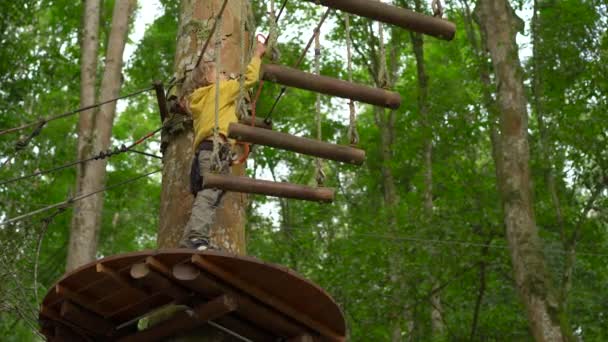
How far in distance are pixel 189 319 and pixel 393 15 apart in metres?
1.91

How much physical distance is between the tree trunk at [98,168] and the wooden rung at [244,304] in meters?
5.19

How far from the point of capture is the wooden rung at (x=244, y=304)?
4.67 m

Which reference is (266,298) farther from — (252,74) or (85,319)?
(252,74)

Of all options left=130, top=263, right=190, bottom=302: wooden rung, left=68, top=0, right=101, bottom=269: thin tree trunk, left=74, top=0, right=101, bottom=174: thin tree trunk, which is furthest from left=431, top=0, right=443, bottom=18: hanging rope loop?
left=74, top=0, right=101, bottom=174: thin tree trunk

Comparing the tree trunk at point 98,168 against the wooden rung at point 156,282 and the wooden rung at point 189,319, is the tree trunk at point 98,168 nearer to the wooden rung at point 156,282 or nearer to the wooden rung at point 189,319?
the wooden rung at point 189,319

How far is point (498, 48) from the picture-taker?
398 inches

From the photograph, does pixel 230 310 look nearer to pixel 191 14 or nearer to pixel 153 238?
pixel 191 14

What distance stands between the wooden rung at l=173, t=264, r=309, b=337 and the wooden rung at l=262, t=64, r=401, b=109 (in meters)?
1.04

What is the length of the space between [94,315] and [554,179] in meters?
10.1

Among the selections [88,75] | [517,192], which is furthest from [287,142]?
[88,75]

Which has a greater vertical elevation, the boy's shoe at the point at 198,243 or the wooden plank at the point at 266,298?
the boy's shoe at the point at 198,243

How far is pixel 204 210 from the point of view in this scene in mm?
5098

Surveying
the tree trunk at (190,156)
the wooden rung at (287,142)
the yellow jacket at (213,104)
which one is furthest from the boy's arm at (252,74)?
the wooden rung at (287,142)

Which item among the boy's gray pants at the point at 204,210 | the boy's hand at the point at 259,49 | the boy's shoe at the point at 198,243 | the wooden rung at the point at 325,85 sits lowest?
the boy's shoe at the point at 198,243
